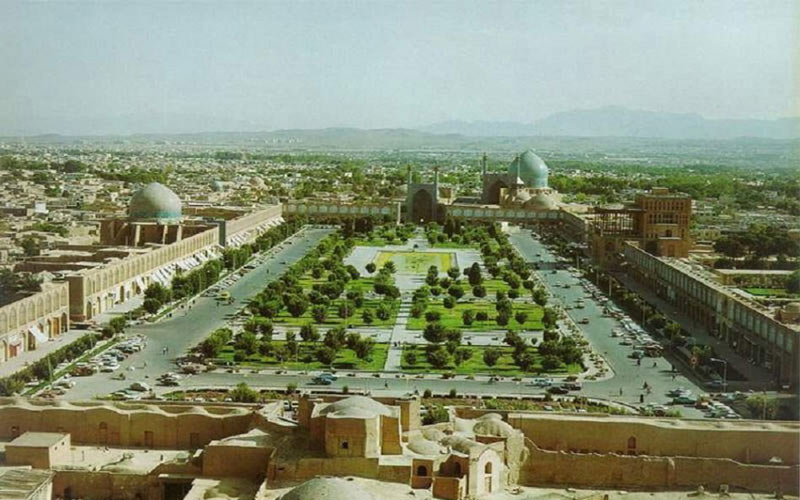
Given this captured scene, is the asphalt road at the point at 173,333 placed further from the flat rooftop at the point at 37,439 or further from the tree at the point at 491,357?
the tree at the point at 491,357

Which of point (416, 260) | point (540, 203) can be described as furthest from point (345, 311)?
point (540, 203)

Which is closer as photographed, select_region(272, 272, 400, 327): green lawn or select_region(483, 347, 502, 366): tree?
select_region(483, 347, 502, 366): tree

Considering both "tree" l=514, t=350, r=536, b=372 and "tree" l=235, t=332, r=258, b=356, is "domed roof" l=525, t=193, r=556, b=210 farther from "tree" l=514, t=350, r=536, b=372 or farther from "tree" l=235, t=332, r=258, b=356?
"tree" l=235, t=332, r=258, b=356

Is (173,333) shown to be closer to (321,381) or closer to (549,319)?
(321,381)

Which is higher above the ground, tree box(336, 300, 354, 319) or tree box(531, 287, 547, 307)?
tree box(531, 287, 547, 307)

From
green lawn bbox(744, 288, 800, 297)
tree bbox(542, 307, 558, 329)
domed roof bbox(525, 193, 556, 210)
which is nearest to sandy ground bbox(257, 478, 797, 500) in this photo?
tree bbox(542, 307, 558, 329)
